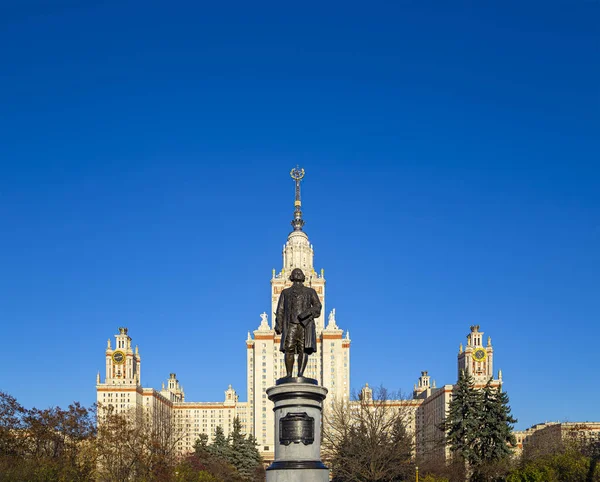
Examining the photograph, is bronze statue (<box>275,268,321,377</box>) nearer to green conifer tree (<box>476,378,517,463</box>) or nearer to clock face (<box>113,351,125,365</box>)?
green conifer tree (<box>476,378,517,463</box>)

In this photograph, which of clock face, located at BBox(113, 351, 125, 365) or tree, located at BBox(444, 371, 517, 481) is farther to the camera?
clock face, located at BBox(113, 351, 125, 365)

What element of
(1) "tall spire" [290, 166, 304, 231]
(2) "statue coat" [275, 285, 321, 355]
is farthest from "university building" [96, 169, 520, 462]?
(2) "statue coat" [275, 285, 321, 355]

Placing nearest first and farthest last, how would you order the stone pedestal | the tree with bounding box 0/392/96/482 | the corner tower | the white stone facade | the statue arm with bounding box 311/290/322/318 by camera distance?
the stone pedestal → the statue arm with bounding box 311/290/322/318 → the tree with bounding box 0/392/96/482 → the corner tower → the white stone facade

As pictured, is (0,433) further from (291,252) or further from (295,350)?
(291,252)

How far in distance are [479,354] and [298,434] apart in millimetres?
134858

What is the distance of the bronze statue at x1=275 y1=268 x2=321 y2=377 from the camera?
65.3ft

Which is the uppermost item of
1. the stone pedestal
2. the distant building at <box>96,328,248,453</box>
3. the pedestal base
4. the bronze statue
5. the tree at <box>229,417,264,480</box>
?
the distant building at <box>96,328,248,453</box>

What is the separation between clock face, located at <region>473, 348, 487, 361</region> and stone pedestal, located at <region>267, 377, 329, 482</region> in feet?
439

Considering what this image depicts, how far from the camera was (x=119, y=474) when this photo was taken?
54.5m

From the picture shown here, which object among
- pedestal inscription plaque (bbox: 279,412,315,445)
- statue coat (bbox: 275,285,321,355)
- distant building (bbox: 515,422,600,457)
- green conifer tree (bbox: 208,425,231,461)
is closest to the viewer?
pedestal inscription plaque (bbox: 279,412,315,445)

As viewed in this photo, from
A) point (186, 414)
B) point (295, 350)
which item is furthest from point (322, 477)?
point (186, 414)

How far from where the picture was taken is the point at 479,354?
486 ft

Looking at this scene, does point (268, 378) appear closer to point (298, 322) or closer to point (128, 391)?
point (128, 391)

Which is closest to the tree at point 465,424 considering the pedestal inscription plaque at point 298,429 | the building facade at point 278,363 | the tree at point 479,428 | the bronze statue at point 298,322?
the tree at point 479,428
